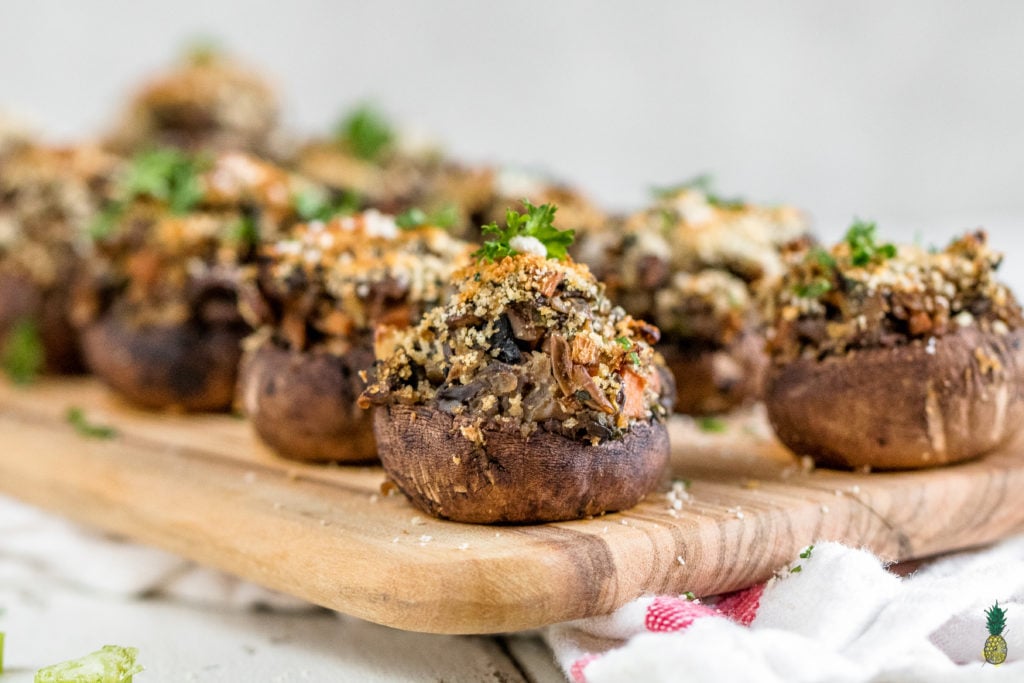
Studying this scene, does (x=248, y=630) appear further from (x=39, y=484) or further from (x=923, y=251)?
(x=923, y=251)

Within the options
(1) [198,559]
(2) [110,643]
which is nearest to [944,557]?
(1) [198,559]

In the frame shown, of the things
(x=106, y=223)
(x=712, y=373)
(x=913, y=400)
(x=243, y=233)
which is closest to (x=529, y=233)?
(x=913, y=400)

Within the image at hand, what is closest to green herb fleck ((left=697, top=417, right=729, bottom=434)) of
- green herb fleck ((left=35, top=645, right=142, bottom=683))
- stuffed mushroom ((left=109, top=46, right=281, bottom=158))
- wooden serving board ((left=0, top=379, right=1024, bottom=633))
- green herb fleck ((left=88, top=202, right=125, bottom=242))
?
wooden serving board ((left=0, top=379, right=1024, bottom=633))

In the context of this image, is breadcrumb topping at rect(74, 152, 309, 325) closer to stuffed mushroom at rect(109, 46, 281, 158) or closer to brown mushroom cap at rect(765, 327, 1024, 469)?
Result: stuffed mushroom at rect(109, 46, 281, 158)

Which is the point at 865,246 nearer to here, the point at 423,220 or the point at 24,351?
the point at 423,220

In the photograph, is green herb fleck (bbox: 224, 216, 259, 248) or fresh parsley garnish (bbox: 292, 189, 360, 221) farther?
green herb fleck (bbox: 224, 216, 259, 248)

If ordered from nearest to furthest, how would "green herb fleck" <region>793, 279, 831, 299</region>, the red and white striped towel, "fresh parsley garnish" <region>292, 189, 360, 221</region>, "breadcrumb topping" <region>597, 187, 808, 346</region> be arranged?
the red and white striped towel < "green herb fleck" <region>793, 279, 831, 299</region> < "fresh parsley garnish" <region>292, 189, 360, 221</region> < "breadcrumb topping" <region>597, 187, 808, 346</region>

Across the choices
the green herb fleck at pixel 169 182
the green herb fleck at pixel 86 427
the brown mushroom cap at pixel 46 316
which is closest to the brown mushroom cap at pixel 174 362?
the green herb fleck at pixel 86 427
